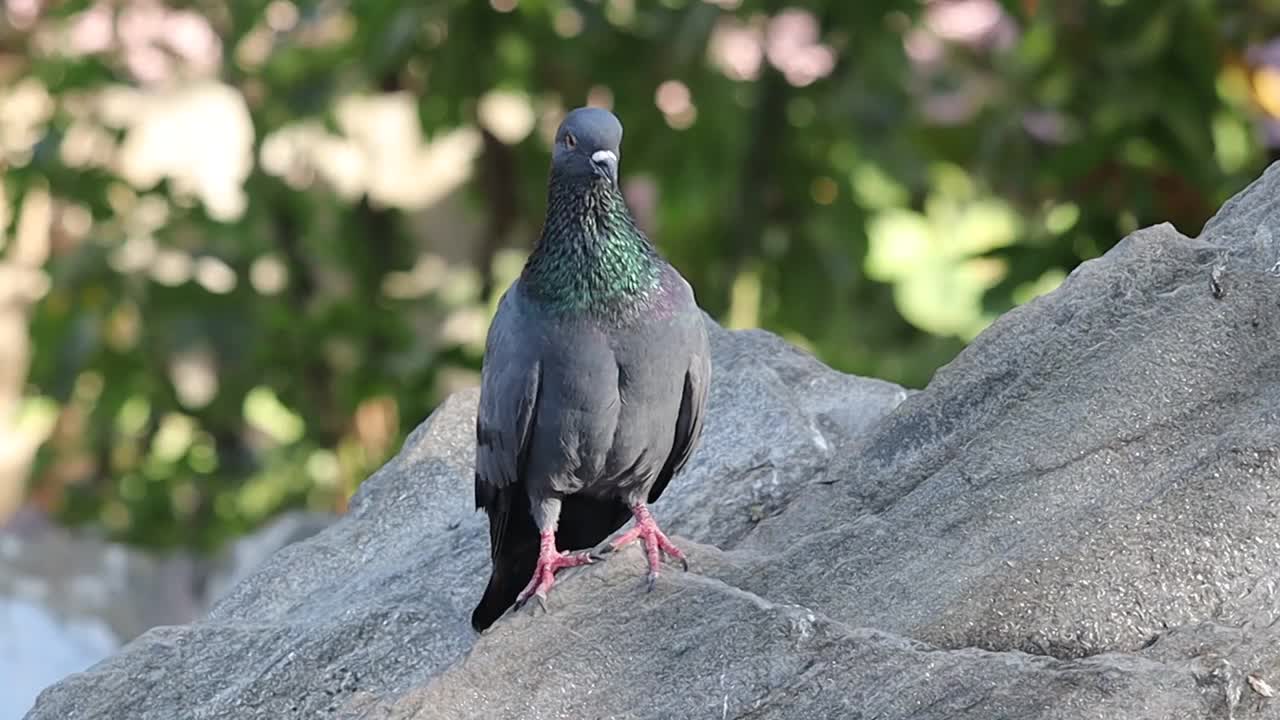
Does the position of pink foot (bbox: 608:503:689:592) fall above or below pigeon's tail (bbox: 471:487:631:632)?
above

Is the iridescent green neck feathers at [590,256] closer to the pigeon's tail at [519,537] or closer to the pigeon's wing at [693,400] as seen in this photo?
the pigeon's wing at [693,400]

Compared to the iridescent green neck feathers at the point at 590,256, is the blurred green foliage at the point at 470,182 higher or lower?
lower

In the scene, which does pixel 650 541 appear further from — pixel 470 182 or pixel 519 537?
pixel 470 182

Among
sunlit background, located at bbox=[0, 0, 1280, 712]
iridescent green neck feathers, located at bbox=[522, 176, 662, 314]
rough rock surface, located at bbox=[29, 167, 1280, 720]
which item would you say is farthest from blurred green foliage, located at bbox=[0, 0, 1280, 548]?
iridescent green neck feathers, located at bbox=[522, 176, 662, 314]

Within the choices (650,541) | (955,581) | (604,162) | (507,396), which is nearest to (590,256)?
(604,162)

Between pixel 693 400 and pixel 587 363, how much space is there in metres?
0.25

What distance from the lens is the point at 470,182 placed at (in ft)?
20.4

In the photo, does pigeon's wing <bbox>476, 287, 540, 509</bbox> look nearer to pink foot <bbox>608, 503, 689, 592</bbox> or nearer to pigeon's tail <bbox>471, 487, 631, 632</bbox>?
pigeon's tail <bbox>471, 487, 631, 632</bbox>

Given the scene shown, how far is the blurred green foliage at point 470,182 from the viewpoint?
5000 mm

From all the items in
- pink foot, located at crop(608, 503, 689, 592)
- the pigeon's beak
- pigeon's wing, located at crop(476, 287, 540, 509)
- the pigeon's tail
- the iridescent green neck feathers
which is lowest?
the pigeon's tail

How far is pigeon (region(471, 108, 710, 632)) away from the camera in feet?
9.38

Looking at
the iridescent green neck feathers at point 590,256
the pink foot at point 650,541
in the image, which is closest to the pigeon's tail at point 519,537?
the pink foot at point 650,541

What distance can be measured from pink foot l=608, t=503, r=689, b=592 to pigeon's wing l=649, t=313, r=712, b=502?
0.13m

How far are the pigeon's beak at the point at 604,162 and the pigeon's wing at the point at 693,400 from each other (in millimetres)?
319
